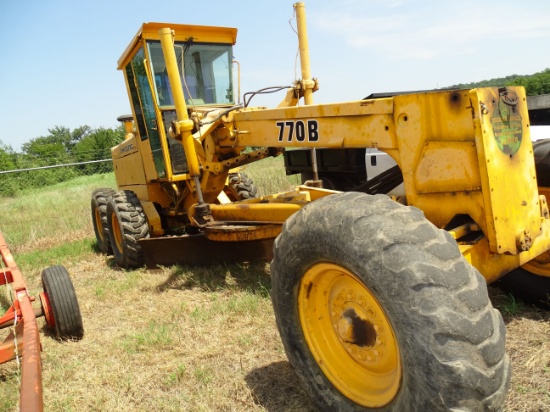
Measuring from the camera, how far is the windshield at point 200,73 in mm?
5398

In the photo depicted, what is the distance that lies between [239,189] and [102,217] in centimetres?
188

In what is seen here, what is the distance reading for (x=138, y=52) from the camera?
556 centimetres

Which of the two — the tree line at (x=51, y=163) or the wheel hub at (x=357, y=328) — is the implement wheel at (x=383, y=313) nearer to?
the wheel hub at (x=357, y=328)

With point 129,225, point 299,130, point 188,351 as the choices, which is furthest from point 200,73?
point 188,351

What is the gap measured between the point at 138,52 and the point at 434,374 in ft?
16.3

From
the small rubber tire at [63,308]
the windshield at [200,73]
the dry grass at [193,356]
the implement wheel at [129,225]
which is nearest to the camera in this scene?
the dry grass at [193,356]

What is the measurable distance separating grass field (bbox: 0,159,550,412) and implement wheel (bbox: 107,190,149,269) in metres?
0.26

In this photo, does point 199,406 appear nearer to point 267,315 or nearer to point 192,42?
point 267,315

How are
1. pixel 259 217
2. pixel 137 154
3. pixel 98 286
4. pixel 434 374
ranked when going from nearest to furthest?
pixel 434 374 < pixel 259 217 < pixel 98 286 < pixel 137 154

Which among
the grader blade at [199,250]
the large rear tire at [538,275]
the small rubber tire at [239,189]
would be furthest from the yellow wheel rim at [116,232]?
the large rear tire at [538,275]

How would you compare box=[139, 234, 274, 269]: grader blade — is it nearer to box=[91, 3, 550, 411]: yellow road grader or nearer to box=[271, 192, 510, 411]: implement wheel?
box=[91, 3, 550, 411]: yellow road grader

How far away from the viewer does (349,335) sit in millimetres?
2416

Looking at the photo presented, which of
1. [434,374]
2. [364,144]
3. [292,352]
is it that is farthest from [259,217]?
[434,374]

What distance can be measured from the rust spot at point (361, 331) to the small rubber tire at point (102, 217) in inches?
184
